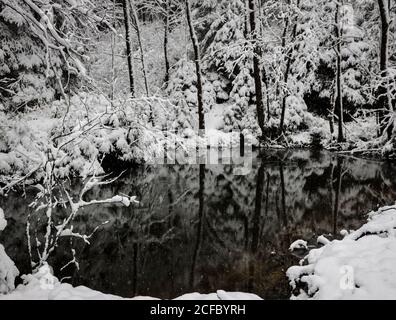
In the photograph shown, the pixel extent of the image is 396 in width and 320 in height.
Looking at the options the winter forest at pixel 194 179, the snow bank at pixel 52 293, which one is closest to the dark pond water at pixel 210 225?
the winter forest at pixel 194 179

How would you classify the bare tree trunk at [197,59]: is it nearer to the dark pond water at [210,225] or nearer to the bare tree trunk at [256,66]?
the bare tree trunk at [256,66]

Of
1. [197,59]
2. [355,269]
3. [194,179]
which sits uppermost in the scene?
[197,59]

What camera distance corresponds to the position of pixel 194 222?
8211 millimetres

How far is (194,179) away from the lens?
12328 mm

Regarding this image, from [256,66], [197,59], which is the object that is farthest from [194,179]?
[197,59]

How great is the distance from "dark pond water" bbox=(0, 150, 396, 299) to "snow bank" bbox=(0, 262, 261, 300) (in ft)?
3.04

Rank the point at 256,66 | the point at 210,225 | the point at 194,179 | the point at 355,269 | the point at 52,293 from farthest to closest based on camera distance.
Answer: the point at 256,66, the point at 194,179, the point at 210,225, the point at 355,269, the point at 52,293

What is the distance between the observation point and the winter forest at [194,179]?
4.66m

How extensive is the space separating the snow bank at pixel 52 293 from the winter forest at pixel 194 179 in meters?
0.03

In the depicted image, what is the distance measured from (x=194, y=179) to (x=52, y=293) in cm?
832

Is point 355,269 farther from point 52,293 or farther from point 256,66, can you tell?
point 256,66

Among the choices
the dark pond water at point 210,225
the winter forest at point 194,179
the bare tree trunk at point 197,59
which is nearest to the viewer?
the winter forest at point 194,179

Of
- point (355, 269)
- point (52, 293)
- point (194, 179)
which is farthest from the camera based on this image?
point (194, 179)
